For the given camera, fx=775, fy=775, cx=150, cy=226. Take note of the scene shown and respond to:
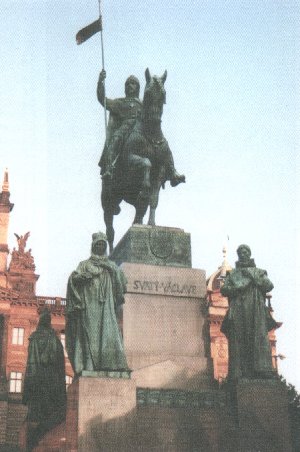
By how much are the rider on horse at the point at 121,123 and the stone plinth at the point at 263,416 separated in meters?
5.29

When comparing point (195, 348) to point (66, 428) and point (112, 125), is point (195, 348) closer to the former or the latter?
point (66, 428)

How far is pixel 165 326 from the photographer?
14.8 meters

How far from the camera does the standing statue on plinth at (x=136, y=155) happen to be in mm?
16281

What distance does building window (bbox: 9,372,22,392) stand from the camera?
2781 inches

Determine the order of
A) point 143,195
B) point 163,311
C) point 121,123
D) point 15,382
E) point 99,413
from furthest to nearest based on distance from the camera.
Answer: point 15,382, point 121,123, point 143,195, point 163,311, point 99,413

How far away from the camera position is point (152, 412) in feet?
42.3

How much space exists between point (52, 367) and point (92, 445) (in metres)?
3.80

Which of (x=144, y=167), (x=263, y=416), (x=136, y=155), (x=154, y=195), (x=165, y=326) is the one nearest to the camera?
(x=263, y=416)

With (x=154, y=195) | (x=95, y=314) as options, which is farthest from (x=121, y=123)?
(x=95, y=314)

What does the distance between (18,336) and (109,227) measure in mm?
58982

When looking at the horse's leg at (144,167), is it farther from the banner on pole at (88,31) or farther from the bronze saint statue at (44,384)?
the banner on pole at (88,31)

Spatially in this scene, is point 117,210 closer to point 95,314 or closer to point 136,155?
point 136,155

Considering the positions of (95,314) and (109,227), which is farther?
(109,227)

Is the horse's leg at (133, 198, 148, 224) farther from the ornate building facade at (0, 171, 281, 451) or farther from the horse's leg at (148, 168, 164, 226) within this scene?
the ornate building facade at (0, 171, 281, 451)
